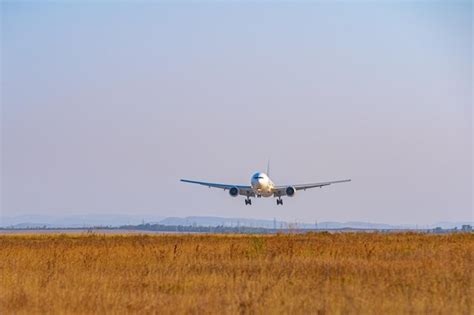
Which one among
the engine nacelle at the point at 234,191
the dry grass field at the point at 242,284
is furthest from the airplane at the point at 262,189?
the dry grass field at the point at 242,284

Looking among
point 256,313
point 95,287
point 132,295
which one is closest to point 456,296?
point 256,313

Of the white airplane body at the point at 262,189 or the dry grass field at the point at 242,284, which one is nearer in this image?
the dry grass field at the point at 242,284

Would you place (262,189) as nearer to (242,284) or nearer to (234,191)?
(234,191)

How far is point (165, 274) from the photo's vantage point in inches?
713

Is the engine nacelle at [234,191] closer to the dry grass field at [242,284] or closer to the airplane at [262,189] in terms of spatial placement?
the airplane at [262,189]

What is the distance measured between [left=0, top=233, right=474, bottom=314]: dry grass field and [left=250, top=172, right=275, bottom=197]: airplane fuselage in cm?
4616

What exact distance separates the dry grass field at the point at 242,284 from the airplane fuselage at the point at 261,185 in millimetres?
46156

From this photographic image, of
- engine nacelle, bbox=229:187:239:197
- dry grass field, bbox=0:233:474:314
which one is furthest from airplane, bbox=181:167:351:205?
dry grass field, bbox=0:233:474:314

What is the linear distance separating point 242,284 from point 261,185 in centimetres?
5356

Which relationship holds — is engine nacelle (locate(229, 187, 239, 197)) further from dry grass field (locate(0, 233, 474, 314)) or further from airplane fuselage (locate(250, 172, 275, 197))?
dry grass field (locate(0, 233, 474, 314))

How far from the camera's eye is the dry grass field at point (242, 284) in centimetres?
1320

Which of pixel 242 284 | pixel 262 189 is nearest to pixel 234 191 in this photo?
pixel 262 189

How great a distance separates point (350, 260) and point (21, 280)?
7.86 metres

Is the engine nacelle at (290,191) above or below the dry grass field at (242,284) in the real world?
above
